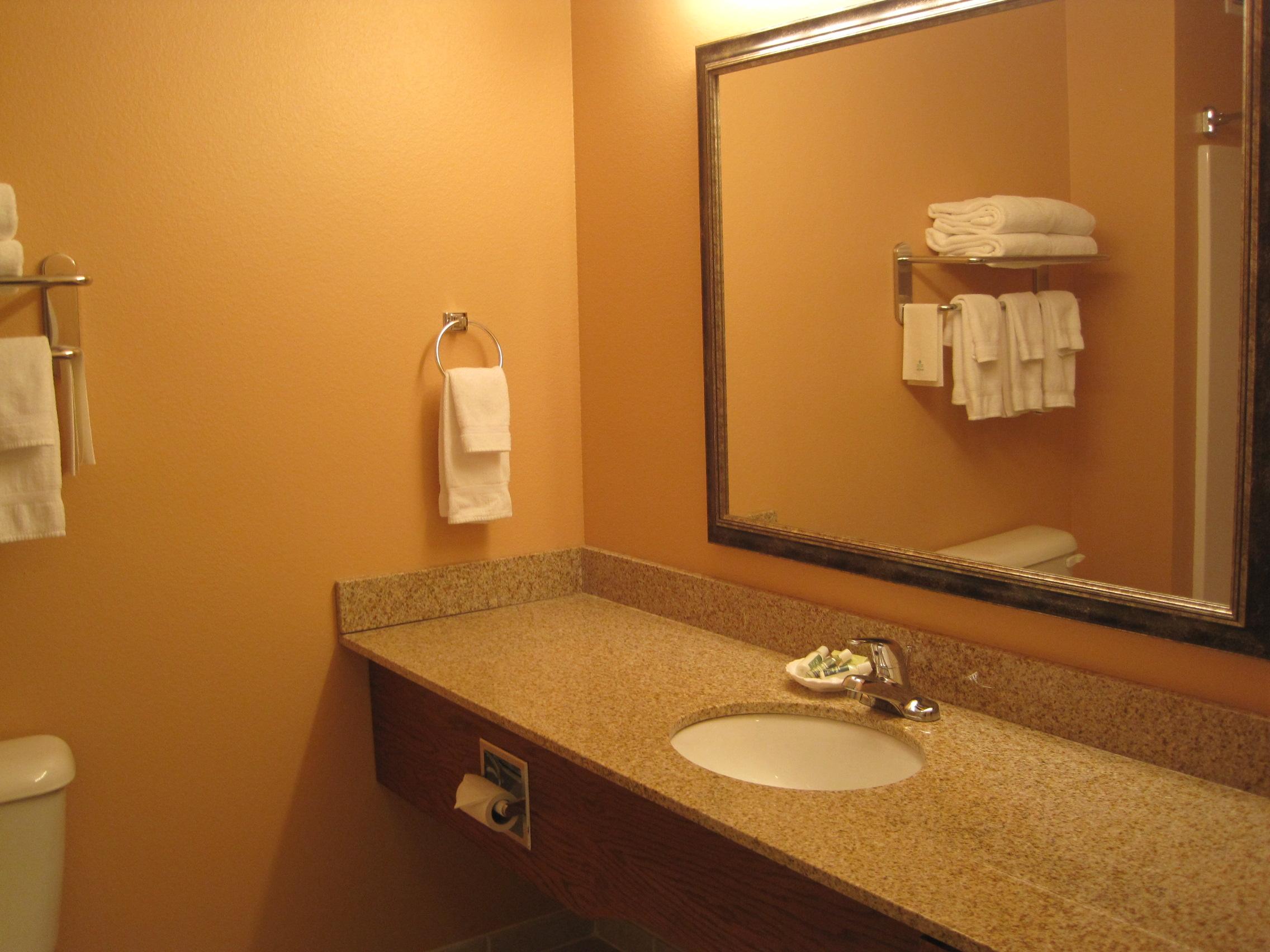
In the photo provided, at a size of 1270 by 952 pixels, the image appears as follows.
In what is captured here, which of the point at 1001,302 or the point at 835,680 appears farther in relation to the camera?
the point at 835,680

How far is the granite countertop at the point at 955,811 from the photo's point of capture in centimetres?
102

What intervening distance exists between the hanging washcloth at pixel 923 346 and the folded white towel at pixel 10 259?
1321 mm

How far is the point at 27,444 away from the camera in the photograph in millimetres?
1582

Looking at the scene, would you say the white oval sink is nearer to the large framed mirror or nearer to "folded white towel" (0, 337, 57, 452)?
the large framed mirror

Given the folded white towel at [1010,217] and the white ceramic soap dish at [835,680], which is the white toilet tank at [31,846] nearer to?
the white ceramic soap dish at [835,680]

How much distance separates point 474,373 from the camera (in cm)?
209

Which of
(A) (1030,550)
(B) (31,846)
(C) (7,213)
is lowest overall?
(B) (31,846)

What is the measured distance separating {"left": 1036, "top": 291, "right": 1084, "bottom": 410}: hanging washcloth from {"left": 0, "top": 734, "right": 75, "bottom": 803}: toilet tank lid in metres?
1.57

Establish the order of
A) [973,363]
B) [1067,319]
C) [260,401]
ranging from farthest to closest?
[260,401] < [973,363] < [1067,319]

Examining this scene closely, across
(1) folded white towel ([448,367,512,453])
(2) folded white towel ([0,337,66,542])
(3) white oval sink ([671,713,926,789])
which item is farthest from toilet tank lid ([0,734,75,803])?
(3) white oval sink ([671,713,926,789])

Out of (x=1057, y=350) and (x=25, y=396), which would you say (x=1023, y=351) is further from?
(x=25, y=396)

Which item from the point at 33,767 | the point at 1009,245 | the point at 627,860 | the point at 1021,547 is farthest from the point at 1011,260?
the point at 33,767

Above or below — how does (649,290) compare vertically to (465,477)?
above

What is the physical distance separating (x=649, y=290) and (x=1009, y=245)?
832mm
